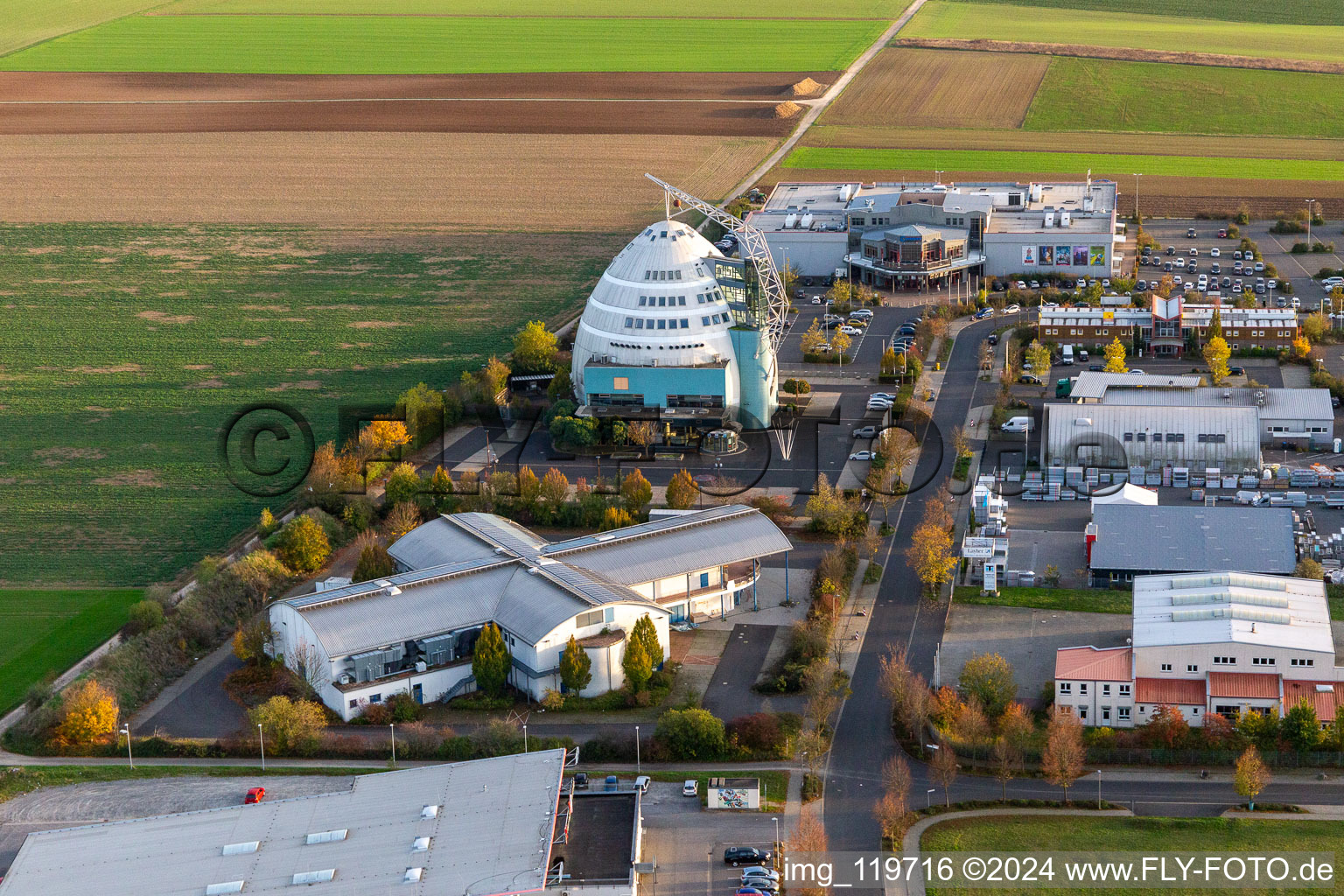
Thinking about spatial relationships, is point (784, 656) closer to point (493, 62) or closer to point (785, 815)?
point (785, 815)

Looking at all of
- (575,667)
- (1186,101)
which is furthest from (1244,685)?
(1186,101)

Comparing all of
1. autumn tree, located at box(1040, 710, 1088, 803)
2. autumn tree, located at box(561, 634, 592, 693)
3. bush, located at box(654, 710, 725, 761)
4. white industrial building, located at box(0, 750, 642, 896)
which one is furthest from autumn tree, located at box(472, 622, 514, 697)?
autumn tree, located at box(1040, 710, 1088, 803)

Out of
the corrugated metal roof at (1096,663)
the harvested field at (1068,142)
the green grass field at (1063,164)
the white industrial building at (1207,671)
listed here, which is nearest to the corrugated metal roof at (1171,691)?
the white industrial building at (1207,671)

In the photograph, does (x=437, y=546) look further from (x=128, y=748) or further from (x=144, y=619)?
(x=128, y=748)

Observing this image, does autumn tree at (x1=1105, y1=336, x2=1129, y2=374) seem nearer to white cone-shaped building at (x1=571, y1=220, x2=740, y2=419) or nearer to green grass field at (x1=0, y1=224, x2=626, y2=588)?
white cone-shaped building at (x1=571, y1=220, x2=740, y2=419)

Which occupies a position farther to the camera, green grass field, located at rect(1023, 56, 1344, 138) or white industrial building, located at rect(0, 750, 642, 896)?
green grass field, located at rect(1023, 56, 1344, 138)

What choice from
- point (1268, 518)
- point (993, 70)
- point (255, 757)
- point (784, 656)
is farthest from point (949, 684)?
point (993, 70)

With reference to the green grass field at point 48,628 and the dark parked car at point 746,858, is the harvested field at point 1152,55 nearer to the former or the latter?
the green grass field at point 48,628
